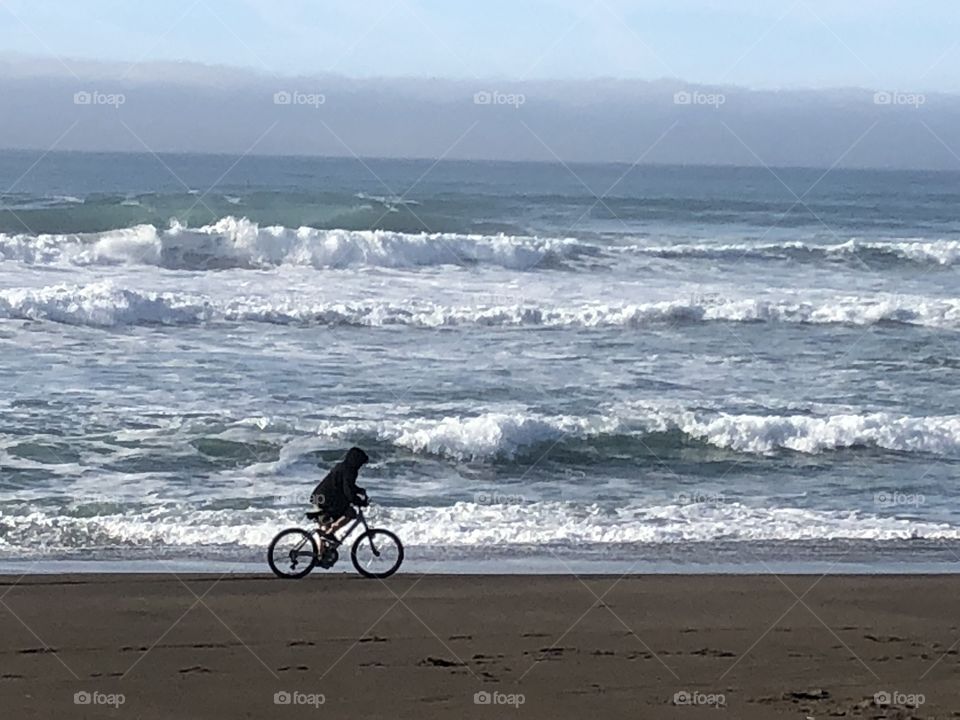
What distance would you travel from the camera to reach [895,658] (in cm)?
802

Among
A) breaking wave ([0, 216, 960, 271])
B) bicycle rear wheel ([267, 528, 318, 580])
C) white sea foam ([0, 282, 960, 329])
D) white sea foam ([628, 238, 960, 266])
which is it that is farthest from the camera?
white sea foam ([628, 238, 960, 266])

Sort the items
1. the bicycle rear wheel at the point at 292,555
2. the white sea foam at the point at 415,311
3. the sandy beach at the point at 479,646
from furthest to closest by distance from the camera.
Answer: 1. the white sea foam at the point at 415,311
2. the bicycle rear wheel at the point at 292,555
3. the sandy beach at the point at 479,646

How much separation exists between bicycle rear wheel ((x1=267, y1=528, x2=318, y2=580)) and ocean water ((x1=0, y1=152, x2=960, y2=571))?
642 millimetres

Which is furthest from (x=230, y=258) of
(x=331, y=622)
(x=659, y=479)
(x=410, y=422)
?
(x=331, y=622)

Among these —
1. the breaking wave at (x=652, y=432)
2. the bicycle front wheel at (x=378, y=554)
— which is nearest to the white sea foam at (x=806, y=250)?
the breaking wave at (x=652, y=432)

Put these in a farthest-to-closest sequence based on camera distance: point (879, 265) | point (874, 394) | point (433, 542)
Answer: point (879, 265), point (874, 394), point (433, 542)

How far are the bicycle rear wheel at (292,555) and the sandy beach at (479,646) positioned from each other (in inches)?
7.0

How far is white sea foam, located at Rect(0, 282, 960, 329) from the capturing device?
67.5 ft

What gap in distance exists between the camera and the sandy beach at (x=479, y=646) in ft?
23.3

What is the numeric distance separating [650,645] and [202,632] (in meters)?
2.62

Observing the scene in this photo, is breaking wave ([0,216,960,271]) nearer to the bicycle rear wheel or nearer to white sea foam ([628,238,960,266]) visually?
white sea foam ([628,238,960,266])

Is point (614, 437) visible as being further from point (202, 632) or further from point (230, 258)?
point (230, 258)

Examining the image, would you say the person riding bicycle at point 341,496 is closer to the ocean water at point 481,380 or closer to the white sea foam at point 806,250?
the ocean water at point 481,380

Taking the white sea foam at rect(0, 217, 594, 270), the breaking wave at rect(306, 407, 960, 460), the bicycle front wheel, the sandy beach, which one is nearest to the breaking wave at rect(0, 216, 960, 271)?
the white sea foam at rect(0, 217, 594, 270)
